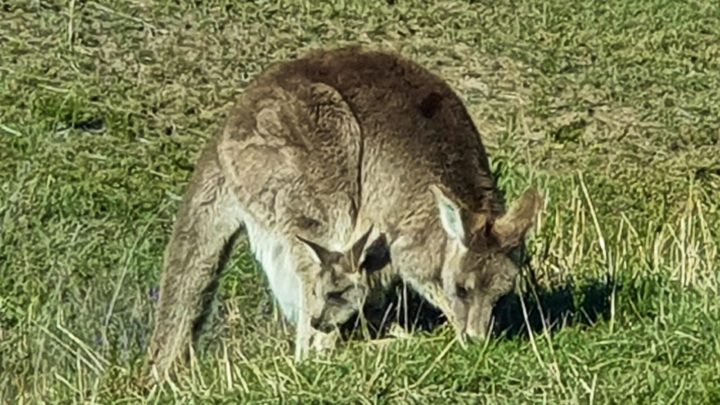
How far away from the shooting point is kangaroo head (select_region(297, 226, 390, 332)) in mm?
7883

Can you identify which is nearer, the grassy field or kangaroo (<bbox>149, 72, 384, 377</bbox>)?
the grassy field

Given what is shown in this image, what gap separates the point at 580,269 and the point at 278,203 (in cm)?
161

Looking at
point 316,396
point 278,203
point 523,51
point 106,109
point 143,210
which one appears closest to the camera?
point 316,396

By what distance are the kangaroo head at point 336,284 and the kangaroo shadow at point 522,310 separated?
12 cm

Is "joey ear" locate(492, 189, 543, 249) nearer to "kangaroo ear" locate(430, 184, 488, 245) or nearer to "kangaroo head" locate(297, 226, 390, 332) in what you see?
"kangaroo ear" locate(430, 184, 488, 245)

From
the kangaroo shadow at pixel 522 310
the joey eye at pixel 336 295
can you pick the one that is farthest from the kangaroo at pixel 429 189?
the joey eye at pixel 336 295

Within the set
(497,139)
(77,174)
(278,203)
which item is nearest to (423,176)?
(278,203)

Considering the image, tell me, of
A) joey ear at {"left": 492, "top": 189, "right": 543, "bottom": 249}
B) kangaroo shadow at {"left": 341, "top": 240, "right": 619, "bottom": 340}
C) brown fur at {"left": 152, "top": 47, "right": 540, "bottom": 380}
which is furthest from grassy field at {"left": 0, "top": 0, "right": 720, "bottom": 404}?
joey ear at {"left": 492, "top": 189, "right": 543, "bottom": 249}

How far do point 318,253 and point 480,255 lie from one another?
25.9 inches

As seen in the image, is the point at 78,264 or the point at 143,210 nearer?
the point at 78,264

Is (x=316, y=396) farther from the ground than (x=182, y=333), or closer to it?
farther from the ground

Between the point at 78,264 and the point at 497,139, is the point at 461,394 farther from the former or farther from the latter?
the point at 497,139

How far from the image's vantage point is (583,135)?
12414mm

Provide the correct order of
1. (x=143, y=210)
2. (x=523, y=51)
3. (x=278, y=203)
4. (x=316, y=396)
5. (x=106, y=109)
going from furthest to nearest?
1. (x=523, y=51)
2. (x=106, y=109)
3. (x=143, y=210)
4. (x=278, y=203)
5. (x=316, y=396)
